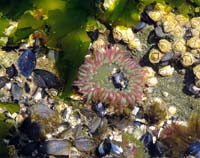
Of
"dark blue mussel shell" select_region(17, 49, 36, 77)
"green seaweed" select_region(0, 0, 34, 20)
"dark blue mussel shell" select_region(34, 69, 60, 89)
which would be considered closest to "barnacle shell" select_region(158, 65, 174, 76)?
"dark blue mussel shell" select_region(34, 69, 60, 89)

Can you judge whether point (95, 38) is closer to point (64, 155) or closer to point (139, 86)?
point (139, 86)

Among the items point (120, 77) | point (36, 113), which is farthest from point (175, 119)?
point (36, 113)

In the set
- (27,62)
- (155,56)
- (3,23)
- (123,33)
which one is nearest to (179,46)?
(155,56)

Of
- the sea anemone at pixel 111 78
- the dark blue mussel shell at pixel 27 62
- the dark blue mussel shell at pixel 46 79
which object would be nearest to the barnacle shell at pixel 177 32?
the sea anemone at pixel 111 78

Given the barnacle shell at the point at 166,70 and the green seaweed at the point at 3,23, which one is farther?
the barnacle shell at the point at 166,70

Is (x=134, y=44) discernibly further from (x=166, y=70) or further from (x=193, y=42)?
(x=193, y=42)

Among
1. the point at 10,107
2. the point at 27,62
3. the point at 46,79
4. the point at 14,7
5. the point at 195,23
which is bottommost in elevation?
the point at 10,107

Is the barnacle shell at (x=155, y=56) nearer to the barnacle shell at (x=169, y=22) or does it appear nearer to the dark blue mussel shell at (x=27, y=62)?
the barnacle shell at (x=169, y=22)
